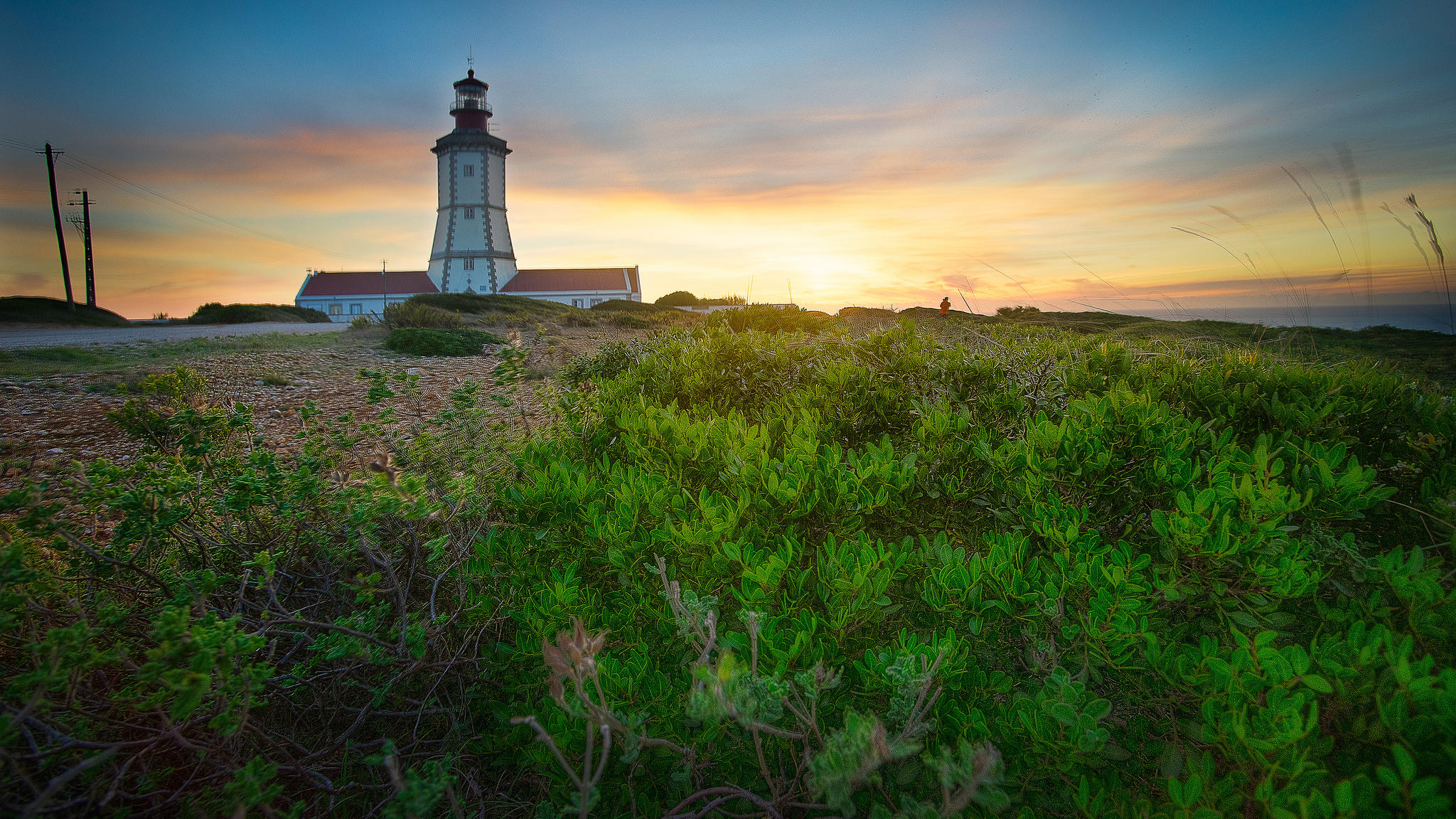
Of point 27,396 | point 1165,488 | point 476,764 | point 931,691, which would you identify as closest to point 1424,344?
point 1165,488

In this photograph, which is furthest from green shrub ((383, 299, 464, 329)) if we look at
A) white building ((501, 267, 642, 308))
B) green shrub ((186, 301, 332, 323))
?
white building ((501, 267, 642, 308))

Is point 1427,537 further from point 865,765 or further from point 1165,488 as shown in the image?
point 865,765

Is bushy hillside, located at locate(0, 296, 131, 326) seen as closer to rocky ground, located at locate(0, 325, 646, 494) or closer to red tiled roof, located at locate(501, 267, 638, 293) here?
rocky ground, located at locate(0, 325, 646, 494)

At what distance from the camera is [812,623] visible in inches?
62.2

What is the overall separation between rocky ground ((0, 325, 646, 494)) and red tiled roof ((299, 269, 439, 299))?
37.3 m

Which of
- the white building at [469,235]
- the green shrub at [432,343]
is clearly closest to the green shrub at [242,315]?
the white building at [469,235]

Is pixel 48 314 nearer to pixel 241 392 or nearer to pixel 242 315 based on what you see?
pixel 242 315

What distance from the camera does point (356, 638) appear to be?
2.02 metres

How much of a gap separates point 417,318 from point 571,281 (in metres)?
31.6

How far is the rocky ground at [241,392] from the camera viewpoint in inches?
213

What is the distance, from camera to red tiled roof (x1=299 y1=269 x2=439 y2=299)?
149 ft

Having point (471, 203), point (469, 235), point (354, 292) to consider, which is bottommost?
point (354, 292)

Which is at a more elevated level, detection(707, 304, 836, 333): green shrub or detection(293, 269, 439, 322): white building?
detection(293, 269, 439, 322): white building

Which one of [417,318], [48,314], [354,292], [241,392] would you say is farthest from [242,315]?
[241,392]
